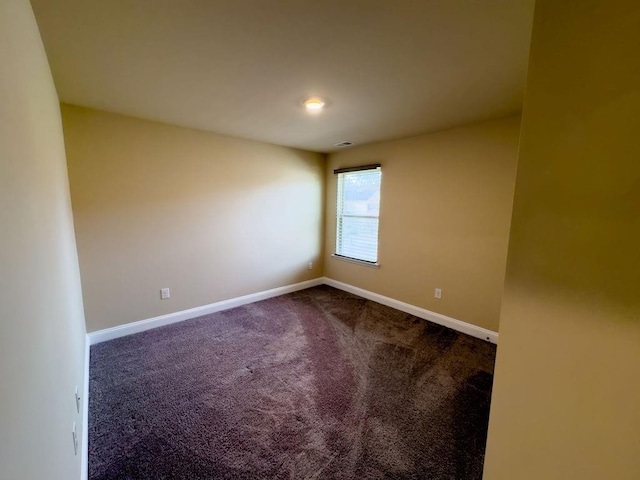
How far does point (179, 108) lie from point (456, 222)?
3012 millimetres

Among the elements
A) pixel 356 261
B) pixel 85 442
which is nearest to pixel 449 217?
pixel 356 261

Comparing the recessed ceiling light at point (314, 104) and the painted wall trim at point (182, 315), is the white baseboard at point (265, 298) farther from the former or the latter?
the recessed ceiling light at point (314, 104)

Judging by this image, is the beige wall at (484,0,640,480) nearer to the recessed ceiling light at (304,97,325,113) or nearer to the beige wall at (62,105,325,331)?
the recessed ceiling light at (304,97,325,113)

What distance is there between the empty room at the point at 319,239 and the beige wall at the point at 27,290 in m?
0.01

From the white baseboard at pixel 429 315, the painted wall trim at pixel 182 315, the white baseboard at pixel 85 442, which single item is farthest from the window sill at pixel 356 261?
the white baseboard at pixel 85 442

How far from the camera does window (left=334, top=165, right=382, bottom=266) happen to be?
149 inches

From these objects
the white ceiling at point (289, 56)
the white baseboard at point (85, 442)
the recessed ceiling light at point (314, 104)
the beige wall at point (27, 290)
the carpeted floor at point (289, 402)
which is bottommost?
the carpeted floor at point (289, 402)

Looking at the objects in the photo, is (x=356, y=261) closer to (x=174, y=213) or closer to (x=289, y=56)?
(x=174, y=213)

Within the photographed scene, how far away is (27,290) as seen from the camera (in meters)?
0.76

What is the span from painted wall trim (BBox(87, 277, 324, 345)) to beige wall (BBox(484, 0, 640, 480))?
324 centimetres

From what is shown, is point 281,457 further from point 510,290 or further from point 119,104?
point 119,104

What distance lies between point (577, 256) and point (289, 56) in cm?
164

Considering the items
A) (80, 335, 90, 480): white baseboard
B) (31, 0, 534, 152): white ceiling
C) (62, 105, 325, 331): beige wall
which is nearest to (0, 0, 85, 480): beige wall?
(80, 335, 90, 480): white baseboard

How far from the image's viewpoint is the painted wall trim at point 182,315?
106 inches
